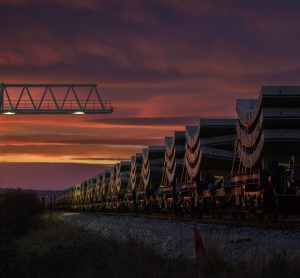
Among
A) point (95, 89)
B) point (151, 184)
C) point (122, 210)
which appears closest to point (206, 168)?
point (151, 184)

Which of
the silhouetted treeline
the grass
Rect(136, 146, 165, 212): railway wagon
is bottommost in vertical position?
the grass

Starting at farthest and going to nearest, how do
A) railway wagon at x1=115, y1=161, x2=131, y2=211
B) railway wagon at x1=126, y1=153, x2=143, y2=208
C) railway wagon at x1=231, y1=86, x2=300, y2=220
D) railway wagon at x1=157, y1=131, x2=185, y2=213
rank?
1. railway wagon at x1=115, y1=161, x2=131, y2=211
2. railway wagon at x1=126, y1=153, x2=143, y2=208
3. railway wagon at x1=157, y1=131, x2=185, y2=213
4. railway wagon at x1=231, y1=86, x2=300, y2=220

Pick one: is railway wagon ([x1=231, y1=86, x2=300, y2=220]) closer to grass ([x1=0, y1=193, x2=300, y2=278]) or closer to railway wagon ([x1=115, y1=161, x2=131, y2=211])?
grass ([x1=0, y1=193, x2=300, y2=278])

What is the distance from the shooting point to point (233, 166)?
78.6 ft

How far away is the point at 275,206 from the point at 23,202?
91.5 ft

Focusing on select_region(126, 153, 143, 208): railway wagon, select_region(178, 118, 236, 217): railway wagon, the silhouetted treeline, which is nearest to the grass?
the silhouetted treeline

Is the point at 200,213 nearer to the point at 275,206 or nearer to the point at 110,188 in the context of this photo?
the point at 275,206

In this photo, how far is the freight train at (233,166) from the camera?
1941 cm

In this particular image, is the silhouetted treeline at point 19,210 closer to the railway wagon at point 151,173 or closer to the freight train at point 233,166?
the railway wagon at point 151,173

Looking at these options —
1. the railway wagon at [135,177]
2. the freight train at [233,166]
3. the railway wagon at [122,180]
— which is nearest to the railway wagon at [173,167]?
the freight train at [233,166]

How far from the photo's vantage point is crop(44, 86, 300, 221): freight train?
19.4 metres

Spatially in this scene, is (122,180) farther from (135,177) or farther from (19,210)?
(19,210)

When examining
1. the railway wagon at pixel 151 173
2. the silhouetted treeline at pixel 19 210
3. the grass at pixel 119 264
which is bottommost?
the grass at pixel 119 264

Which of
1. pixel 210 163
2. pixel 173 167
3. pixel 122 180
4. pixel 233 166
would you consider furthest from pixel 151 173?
pixel 233 166
